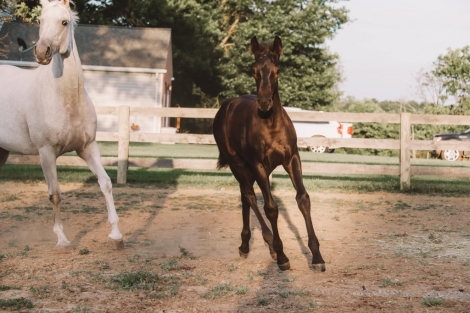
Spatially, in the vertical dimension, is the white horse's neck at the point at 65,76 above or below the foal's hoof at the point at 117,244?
above

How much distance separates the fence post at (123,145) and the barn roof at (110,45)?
17.1 metres

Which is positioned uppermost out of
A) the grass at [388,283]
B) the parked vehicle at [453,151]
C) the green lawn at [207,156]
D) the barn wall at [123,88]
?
the barn wall at [123,88]

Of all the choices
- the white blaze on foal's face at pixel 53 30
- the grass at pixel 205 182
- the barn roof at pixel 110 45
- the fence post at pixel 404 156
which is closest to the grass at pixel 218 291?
the white blaze on foal's face at pixel 53 30

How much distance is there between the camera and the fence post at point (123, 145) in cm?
1155

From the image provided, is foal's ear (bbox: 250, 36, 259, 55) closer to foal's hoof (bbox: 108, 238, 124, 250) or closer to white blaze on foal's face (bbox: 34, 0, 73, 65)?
white blaze on foal's face (bbox: 34, 0, 73, 65)

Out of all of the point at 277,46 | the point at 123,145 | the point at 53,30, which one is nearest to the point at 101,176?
the point at 53,30

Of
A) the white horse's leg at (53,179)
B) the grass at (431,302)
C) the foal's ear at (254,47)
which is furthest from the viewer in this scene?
the white horse's leg at (53,179)

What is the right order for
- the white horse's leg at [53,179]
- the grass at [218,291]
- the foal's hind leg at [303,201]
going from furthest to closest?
the white horse's leg at [53,179]
the foal's hind leg at [303,201]
the grass at [218,291]

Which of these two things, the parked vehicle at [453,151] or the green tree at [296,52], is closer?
the parked vehicle at [453,151]

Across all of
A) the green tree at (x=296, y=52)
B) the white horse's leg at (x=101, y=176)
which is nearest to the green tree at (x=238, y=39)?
the green tree at (x=296, y=52)

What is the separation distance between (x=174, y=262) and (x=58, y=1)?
2711 millimetres

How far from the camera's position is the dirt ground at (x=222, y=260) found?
4109 millimetres

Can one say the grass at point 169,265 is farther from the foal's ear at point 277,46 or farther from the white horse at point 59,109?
the foal's ear at point 277,46

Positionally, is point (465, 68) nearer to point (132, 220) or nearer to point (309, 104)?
point (309, 104)
